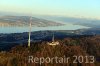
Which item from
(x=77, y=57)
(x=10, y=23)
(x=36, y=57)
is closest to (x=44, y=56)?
(x=36, y=57)

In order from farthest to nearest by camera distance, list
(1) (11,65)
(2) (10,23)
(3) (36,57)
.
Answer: (2) (10,23) → (3) (36,57) → (1) (11,65)

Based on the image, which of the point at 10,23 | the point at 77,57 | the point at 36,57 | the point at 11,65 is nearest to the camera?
the point at 11,65

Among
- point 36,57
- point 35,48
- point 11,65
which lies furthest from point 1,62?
point 35,48

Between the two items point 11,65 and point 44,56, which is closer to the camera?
point 11,65

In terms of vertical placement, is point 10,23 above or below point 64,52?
below

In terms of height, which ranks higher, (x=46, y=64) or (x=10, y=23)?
(x=46, y=64)

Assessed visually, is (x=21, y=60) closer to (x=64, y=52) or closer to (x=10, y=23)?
(x=64, y=52)

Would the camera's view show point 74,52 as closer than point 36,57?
No

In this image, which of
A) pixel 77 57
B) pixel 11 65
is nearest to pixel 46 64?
pixel 11 65

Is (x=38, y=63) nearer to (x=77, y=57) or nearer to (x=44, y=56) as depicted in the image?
(x=44, y=56)
